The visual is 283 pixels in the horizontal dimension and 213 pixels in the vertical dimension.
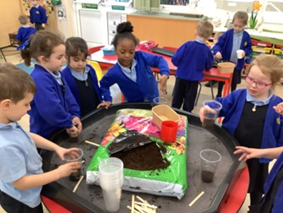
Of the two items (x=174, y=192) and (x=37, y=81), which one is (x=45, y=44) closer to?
(x=37, y=81)

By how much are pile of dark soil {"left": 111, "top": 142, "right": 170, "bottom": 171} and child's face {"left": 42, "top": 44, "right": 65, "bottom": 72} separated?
28.3 inches

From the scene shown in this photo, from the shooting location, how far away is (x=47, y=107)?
1532 millimetres

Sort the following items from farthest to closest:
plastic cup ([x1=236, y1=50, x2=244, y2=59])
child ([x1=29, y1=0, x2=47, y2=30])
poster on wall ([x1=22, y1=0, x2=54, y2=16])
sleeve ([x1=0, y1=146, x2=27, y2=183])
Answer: poster on wall ([x1=22, y1=0, x2=54, y2=16]) → child ([x1=29, y1=0, x2=47, y2=30]) → plastic cup ([x1=236, y1=50, x2=244, y2=59]) → sleeve ([x1=0, y1=146, x2=27, y2=183])

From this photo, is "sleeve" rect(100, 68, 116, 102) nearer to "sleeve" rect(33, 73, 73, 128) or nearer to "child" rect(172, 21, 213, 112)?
"sleeve" rect(33, 73, 73, 128)

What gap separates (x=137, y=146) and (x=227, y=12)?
4450 millimetres

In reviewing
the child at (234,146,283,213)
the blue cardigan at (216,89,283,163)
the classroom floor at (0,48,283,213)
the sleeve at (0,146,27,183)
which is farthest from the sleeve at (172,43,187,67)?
the sleeve at (0,146,27,183)

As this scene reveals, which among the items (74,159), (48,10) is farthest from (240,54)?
(48,10)

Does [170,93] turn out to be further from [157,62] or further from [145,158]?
[145,158]

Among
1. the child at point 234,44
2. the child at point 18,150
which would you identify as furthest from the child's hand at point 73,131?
the child at point 234,44

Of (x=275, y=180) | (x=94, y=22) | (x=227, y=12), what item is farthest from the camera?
(x=94, y=22)

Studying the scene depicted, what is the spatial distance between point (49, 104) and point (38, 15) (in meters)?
5.04

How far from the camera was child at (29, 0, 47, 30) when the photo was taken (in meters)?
5.73

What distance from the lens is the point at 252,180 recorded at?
1.71 m

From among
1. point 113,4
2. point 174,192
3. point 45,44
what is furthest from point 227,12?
point 174,192
